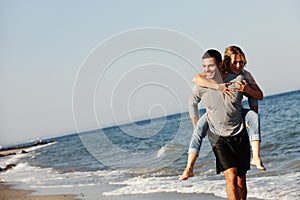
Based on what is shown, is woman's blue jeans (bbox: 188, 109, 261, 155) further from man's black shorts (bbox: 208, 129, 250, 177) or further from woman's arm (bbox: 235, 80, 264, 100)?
woman's arm (bbox: 235, 80, 264, 100)

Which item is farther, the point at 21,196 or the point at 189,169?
the point at 21,196

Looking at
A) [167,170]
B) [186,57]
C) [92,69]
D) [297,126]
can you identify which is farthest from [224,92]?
[297,126]

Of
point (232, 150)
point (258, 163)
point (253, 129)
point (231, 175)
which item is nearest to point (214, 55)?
point (253, 129)

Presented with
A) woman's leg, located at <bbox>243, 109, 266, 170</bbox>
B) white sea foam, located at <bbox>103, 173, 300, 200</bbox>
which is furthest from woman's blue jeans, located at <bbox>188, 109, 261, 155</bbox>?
white sea foam, located at <bbox>103, 173, 300, 200</bbox>

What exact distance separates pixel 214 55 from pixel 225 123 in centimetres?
80

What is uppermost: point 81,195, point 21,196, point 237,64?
point 237,64

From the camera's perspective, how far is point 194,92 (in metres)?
4.86

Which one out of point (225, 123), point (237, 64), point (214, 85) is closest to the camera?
point (214, 85)

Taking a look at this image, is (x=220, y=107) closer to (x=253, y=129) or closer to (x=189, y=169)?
(x=253, y=129)

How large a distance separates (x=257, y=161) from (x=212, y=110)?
741 millimetres

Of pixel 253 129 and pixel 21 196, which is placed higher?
pixel 253 129

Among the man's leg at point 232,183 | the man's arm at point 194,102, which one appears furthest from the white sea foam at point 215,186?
the man's arm at point 194,102

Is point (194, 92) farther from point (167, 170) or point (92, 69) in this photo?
point (167, 170)

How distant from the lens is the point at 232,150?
500 cm
